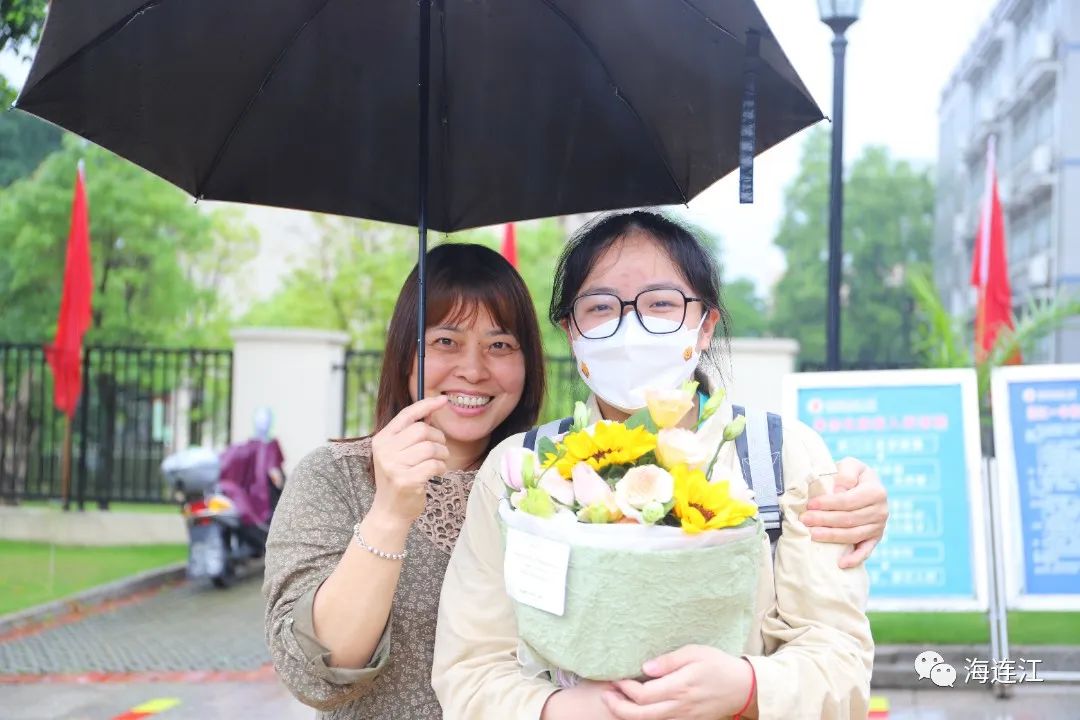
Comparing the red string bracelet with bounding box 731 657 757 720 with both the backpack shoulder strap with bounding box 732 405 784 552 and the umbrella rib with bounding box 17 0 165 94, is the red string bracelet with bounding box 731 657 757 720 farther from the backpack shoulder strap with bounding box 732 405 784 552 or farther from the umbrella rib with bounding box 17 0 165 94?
the umbrella rib with bounding box 17 0 165 94

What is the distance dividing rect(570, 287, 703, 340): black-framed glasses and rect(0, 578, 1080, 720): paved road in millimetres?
4856

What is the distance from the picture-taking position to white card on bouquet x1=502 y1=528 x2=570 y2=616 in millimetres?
1620

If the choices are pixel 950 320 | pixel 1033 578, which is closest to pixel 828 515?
pixel 1033 578

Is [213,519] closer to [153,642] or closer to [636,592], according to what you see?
[153,642]

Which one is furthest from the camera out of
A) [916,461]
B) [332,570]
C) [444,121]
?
[916,461]

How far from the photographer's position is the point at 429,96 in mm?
2592

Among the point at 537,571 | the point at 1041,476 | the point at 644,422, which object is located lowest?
the point at 1041,476

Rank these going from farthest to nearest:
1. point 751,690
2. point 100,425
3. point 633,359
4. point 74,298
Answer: point 100,425 < point 74,298 < point 633,359 < point 751,690

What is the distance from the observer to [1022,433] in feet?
22.1

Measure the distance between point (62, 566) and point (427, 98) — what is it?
1005 cm

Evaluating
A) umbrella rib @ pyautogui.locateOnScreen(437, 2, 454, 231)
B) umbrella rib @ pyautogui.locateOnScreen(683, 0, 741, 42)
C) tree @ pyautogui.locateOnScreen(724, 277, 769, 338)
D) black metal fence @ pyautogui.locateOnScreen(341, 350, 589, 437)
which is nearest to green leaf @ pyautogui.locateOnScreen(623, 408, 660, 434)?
umbrella rib @ pyautogui.locateOnScreen(683, 0, 741, 42)

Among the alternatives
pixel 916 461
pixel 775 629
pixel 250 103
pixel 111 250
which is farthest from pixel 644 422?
pixel 111 250

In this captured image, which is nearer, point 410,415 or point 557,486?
point 557,486

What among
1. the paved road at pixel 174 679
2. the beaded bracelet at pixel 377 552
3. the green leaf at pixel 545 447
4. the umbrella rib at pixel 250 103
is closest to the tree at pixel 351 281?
the paved road at pixel 174 679
